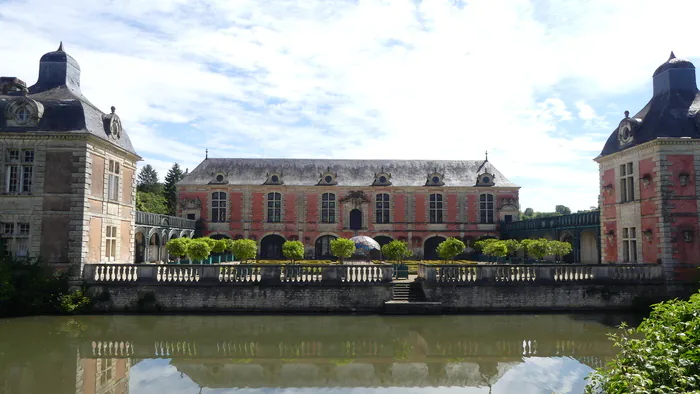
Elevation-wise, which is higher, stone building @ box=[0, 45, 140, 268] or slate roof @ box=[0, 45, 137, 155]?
slate roof @ box=[0, 45, 137, 155]

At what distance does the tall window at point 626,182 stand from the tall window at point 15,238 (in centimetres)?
2072

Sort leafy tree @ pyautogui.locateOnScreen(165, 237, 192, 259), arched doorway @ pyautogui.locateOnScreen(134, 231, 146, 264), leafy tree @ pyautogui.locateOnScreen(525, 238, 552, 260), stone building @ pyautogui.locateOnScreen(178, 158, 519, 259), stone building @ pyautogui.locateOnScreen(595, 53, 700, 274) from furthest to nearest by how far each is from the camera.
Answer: stone building @ pyautogui.locateOnScreen(178, 158, 519, 259) → arched doorway @ pyautogui.locateOnScreen(134, 231, 146, 264) → leafy tree @ pyautogui.locateOnScreen(525, 238, 552, 260) → leafy tree @ pyautogui.locateOnScreen(165, 237, 192, 259) → stone building @ pyautogui.locateOnScreen(595, 53, 700, 274)

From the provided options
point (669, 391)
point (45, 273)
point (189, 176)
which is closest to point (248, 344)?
point (45, 273)

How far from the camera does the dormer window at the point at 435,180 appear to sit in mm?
32906

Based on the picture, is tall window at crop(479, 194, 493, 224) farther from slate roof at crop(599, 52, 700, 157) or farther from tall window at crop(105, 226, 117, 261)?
tall window at crop(105, 226, 117, 261)

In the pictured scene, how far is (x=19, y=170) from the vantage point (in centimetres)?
1543

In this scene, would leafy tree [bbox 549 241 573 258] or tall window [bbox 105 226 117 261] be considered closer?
tall window [bbox 105 226 117 261]

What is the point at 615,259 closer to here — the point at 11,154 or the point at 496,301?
the point at 496,301

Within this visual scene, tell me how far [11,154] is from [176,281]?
6.74 meters

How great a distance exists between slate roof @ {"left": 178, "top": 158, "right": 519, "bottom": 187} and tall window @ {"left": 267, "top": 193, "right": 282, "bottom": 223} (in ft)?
4.00

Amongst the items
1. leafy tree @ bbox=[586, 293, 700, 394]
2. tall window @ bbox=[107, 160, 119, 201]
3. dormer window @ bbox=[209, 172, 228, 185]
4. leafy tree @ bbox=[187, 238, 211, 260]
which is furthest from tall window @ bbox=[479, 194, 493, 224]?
leafy tree @ bbox=[586, 293, 700, 394]

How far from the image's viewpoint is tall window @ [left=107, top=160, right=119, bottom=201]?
677 inches

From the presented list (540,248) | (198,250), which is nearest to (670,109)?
(540,248)

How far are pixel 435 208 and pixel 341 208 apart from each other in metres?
6.41
